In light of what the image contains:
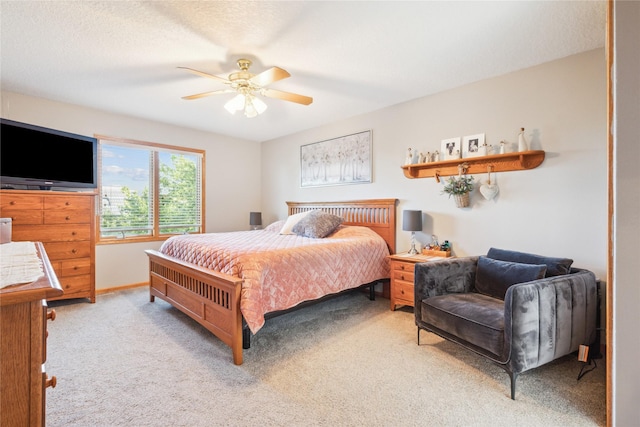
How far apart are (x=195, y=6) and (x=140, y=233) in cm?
364

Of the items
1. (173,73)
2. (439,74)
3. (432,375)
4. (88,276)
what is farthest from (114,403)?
(439,74)

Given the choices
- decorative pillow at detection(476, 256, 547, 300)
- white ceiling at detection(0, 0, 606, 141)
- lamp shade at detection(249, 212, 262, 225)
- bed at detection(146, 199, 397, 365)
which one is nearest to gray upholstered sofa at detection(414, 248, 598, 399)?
decorative pillow at detection(476, 256, 547, 300)

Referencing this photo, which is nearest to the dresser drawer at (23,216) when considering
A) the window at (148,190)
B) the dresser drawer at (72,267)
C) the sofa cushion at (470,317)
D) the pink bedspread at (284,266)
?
the dresser drawer at (72,267)

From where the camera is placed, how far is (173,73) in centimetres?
293

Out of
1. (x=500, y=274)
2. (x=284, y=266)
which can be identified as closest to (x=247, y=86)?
(x=284, y=266)

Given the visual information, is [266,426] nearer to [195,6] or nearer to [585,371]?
[585,371]

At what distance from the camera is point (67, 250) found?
3.49 metres

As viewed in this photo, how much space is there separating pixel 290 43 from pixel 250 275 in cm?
189

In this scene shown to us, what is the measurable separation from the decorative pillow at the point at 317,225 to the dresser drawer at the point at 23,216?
9.44 ft

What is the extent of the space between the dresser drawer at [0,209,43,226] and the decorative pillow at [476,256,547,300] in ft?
15.0

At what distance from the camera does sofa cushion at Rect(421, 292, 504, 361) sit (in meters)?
1.95

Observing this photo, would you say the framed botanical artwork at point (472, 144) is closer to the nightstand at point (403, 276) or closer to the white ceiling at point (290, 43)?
the white ceiling at point (290, 43)

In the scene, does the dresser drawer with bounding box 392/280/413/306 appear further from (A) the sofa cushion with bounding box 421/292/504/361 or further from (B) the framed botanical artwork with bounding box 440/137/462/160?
(B) the framed botanical artwork with bounding box 440/137/462/160

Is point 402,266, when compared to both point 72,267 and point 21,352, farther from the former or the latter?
point 72,267
